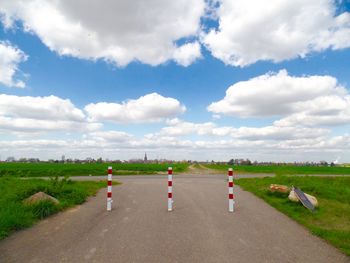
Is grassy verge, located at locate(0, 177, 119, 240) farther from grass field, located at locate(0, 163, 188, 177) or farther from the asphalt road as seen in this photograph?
grass field, located at locate(0, 163, 188, 177)

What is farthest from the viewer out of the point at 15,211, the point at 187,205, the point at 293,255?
the point at 187,205

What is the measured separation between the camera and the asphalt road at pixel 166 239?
5.21 metres

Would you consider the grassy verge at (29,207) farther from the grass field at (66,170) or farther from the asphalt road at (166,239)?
the grass field at (66,170)

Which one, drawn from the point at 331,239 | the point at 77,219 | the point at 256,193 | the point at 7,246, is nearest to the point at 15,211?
the point at 77,219

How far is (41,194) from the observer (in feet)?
32.1

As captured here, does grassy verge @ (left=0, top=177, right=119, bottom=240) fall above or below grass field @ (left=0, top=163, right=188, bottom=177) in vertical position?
A: below

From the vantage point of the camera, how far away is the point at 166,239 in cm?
618

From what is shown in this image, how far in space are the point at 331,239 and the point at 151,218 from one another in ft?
14.5

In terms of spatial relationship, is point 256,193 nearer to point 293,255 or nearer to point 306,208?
point 306,208

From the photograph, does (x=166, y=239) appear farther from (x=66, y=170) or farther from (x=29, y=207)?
(x=66, y=170)

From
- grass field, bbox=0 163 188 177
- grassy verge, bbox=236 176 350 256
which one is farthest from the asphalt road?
grass field, bbox=0 163 188 177

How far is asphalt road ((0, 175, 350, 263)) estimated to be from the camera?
17.1ft

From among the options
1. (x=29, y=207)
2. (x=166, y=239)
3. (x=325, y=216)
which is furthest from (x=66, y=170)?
(x=166, y=239)

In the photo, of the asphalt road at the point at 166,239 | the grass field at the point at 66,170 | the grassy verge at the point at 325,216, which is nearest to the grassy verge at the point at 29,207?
the asphalt road at the point at 166,239
